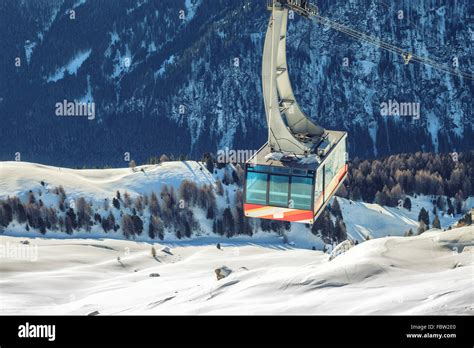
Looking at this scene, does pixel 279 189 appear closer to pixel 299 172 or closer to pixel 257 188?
pixel 257 188

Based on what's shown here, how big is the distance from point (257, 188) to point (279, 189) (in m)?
1.62

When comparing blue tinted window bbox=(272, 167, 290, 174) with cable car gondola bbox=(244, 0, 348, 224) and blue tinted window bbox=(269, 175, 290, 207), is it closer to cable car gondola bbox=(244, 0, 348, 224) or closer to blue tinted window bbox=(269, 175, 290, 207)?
cable car gondola bbox=(244, 0, 348, 224)

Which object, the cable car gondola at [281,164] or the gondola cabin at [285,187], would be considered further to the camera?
the gondola cabin at [285,187]

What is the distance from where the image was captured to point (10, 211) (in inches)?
7859

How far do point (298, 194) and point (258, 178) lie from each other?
3138 mm

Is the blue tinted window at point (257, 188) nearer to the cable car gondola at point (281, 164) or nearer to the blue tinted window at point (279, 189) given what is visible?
the cable car gondola at point (281, 164)

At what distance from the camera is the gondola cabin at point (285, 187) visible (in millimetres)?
86312

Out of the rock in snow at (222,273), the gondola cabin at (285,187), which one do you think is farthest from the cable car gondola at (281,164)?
the rock in snow at (222,273)

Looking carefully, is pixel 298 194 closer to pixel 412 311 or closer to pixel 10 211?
pixel 412 311

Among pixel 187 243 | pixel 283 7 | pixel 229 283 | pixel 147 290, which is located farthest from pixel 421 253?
pixel 187 243

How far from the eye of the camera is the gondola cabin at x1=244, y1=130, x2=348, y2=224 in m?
86.3

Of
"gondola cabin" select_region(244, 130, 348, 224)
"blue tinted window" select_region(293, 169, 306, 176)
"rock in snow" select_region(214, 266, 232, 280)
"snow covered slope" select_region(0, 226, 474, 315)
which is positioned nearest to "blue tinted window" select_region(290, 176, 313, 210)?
A: "gondola cabin" select_region(244, 130, 348, 224)

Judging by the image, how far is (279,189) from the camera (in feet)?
286
